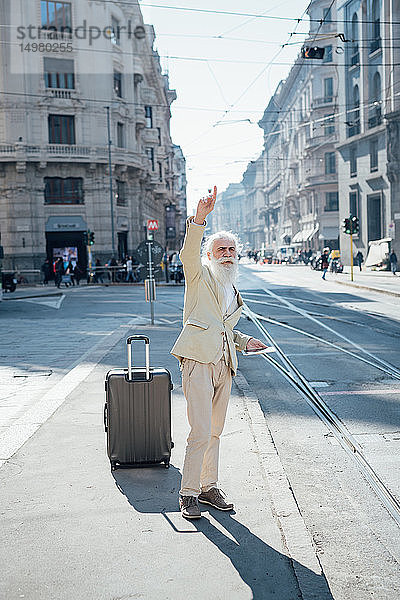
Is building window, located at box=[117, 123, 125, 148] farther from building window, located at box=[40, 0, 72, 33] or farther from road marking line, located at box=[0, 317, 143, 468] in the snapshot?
road marking line, located at box=[0, 317, 143, 468]

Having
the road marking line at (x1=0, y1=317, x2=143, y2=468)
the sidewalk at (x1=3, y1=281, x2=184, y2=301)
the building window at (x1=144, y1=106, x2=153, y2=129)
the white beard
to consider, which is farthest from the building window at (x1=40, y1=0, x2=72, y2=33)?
the white beard

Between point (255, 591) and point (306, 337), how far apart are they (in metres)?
11.4

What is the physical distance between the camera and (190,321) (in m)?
4.63

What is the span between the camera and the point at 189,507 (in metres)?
4.56

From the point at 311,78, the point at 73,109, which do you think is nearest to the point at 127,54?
the point at 73,109

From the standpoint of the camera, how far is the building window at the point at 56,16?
41688mm

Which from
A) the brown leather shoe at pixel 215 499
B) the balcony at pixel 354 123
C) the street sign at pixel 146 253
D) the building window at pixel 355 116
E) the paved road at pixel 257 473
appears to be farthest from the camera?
the balcony at pixel 354 123

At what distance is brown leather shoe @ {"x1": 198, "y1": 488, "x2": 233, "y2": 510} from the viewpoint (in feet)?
15.4

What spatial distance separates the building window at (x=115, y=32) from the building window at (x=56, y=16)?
9.62ft

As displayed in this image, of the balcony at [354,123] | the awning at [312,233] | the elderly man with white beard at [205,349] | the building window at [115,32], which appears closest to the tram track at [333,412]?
the elderly man with white beard at [205,349]

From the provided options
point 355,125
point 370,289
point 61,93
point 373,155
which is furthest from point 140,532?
point 355,125

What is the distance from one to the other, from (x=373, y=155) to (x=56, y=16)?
21610 millimetres

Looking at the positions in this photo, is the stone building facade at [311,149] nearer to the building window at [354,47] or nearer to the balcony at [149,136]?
the balcony at [149,136]

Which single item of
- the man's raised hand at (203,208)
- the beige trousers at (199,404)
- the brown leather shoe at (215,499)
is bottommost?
the brown leather shoe at (215,499)
